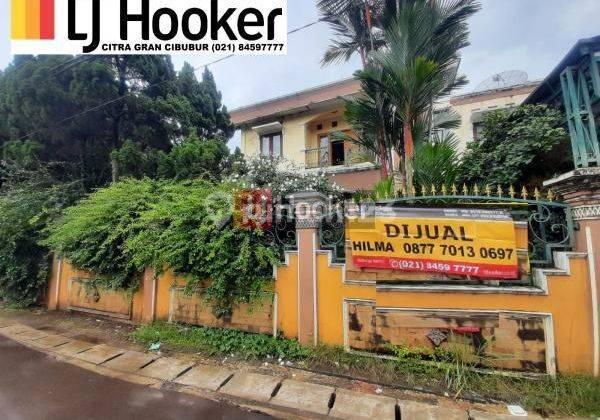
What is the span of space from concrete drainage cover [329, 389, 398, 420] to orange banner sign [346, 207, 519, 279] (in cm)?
156

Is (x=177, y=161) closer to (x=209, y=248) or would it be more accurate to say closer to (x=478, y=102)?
(x=209, y=248)

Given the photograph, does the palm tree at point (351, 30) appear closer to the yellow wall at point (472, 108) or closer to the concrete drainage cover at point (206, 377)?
the yellow wall at point (472, 108)

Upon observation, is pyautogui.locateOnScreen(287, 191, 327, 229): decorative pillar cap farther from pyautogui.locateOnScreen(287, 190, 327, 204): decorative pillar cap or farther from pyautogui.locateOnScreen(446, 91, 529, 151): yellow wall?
pyautogui.locateOnScreen(446, 91, 529, 151): yellow wall

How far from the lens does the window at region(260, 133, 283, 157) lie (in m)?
12.6

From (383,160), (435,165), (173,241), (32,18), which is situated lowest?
(173,241)

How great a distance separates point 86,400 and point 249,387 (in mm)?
1875

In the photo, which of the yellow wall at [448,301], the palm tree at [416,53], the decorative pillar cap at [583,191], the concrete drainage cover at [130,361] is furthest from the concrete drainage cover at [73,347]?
the decorative pillar cap at [583,191]

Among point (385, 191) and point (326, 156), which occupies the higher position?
point (326, 156)

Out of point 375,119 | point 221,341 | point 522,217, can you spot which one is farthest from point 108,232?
point 522,217

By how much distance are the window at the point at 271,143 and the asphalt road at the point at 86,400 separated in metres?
9.95

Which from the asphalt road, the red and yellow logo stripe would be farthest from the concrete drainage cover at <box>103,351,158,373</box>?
the red and yellow logo stripe

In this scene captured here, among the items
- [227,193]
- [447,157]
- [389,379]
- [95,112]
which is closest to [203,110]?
[95,112]

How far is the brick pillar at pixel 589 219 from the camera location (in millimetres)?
3271

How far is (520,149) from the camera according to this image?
4.82m
